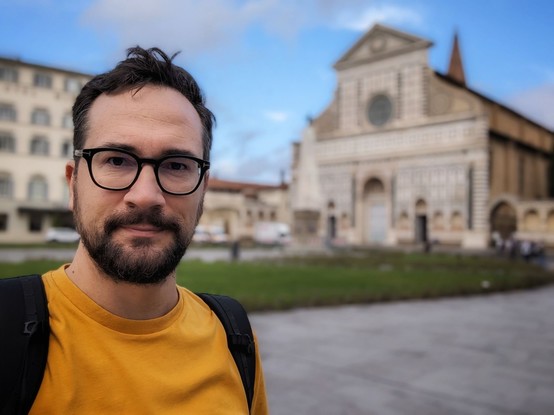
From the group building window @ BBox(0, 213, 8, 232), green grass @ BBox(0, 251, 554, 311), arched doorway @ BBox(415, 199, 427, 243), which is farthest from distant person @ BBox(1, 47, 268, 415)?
building window @ BBox(0, 213, 8, 232)

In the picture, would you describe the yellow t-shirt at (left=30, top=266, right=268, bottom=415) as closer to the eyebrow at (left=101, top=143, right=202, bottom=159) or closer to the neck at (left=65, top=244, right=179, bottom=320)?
the neck at (left=65, top=244, right=179, bottom=320)

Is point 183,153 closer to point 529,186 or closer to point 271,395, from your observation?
point 271,395

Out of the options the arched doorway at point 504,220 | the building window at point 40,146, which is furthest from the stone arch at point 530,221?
the building window at point 40,146

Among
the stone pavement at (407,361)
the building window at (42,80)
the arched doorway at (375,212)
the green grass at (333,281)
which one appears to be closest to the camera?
the stone pavement at (407,361)

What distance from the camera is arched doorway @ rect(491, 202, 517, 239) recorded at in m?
39.8

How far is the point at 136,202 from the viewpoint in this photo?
1.43 meters

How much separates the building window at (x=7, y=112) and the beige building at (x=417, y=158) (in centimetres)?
2262

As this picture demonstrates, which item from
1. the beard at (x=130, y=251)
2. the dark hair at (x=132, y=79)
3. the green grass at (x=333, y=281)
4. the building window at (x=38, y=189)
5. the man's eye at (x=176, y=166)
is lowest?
the green grass at (x=333, y=281)

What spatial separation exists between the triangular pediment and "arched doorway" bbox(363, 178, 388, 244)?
35.7ft

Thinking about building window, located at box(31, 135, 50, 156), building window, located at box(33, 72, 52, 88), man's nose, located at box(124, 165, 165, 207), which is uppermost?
building window, located at box(33, 72, 52, 88)

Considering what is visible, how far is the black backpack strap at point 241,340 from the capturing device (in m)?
1.69

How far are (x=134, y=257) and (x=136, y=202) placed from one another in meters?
0.15

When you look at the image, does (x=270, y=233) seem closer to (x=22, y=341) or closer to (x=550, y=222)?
(x=550, y=222)

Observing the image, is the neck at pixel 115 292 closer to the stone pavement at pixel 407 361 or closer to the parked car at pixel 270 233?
the stone pavement at pixel 407 361
